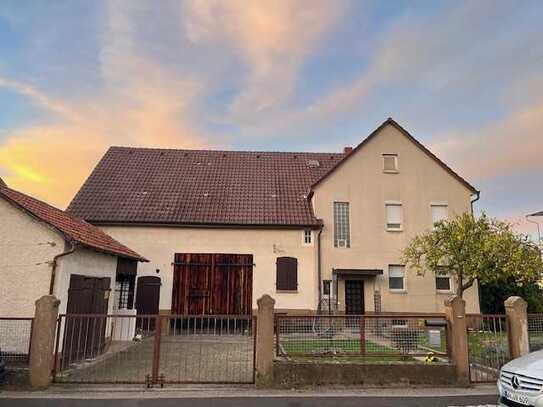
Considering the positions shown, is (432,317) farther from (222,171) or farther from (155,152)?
(155,152)

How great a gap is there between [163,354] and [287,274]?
9229 millimetres

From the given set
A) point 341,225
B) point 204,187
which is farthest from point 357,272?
point 204,187

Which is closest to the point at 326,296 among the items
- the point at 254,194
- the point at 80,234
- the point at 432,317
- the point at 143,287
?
the point at 254,194

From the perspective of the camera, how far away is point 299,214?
21672 mm

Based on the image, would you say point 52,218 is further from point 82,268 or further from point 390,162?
point 390,162

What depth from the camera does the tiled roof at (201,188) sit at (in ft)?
69.3

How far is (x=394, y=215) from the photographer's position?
21969mm

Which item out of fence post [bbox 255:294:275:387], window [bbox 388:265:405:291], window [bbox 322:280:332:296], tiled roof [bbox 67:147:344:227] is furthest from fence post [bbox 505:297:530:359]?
tiled roof [bbox 67:147:344:227]

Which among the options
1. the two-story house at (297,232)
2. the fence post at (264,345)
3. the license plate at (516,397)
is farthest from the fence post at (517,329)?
the two-story house at (297,232)

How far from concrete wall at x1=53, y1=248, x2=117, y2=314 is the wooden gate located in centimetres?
582

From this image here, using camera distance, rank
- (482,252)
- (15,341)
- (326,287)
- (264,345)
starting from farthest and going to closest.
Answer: (326,287) → (482,252) → (15,341) → (264,345)

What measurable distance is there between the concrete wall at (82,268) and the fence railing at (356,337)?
5.38 metres

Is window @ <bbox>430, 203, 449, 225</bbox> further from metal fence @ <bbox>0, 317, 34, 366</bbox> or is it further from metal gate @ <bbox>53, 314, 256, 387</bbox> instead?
metal fence @ <bbox>0, 317, 34, 366</bbox>

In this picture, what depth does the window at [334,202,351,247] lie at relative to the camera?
21328mm
